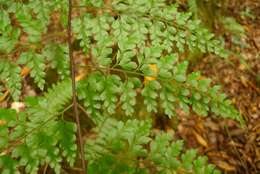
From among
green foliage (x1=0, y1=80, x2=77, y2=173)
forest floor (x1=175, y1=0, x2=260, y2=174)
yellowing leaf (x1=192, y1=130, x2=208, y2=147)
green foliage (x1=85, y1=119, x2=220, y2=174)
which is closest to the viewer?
green foliage (x1=0, y1=80, x2=77, y2=173)

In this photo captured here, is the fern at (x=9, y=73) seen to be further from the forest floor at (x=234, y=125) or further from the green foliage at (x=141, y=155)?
the forest floor at (x=234, y=125)

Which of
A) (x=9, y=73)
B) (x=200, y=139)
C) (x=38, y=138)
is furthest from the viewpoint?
(x=200, y=139)

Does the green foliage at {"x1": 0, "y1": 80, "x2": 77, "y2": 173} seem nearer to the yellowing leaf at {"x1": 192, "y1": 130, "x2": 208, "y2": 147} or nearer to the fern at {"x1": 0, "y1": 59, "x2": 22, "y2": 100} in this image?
the fern at {"x1": 0, "y1": 59, "x2": 22, "y2": 100}

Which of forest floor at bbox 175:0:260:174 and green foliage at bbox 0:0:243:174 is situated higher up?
green foliage at bbox 0:0:243:174

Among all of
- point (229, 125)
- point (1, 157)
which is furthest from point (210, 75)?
point (1, 157)

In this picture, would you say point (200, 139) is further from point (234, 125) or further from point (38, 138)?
point (38, 138)

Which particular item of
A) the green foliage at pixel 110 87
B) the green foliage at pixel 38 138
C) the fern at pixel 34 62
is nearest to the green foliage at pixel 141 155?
the green foliage at pixel 110 87

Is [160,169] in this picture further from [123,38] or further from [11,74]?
[11,74]

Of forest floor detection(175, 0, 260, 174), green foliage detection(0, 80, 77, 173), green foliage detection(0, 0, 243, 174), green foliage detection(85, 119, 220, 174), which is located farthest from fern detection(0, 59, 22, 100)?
forest floor detection(175, 0, 260, 174)

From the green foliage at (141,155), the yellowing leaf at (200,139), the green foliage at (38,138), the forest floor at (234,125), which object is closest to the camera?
the green foliage at (38,138)

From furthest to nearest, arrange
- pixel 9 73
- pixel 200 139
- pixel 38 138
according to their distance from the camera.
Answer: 1. pixel 200 139
2. pixel 9 73
3. pixel 38 138

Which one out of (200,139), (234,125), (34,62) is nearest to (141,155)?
(34,62)
